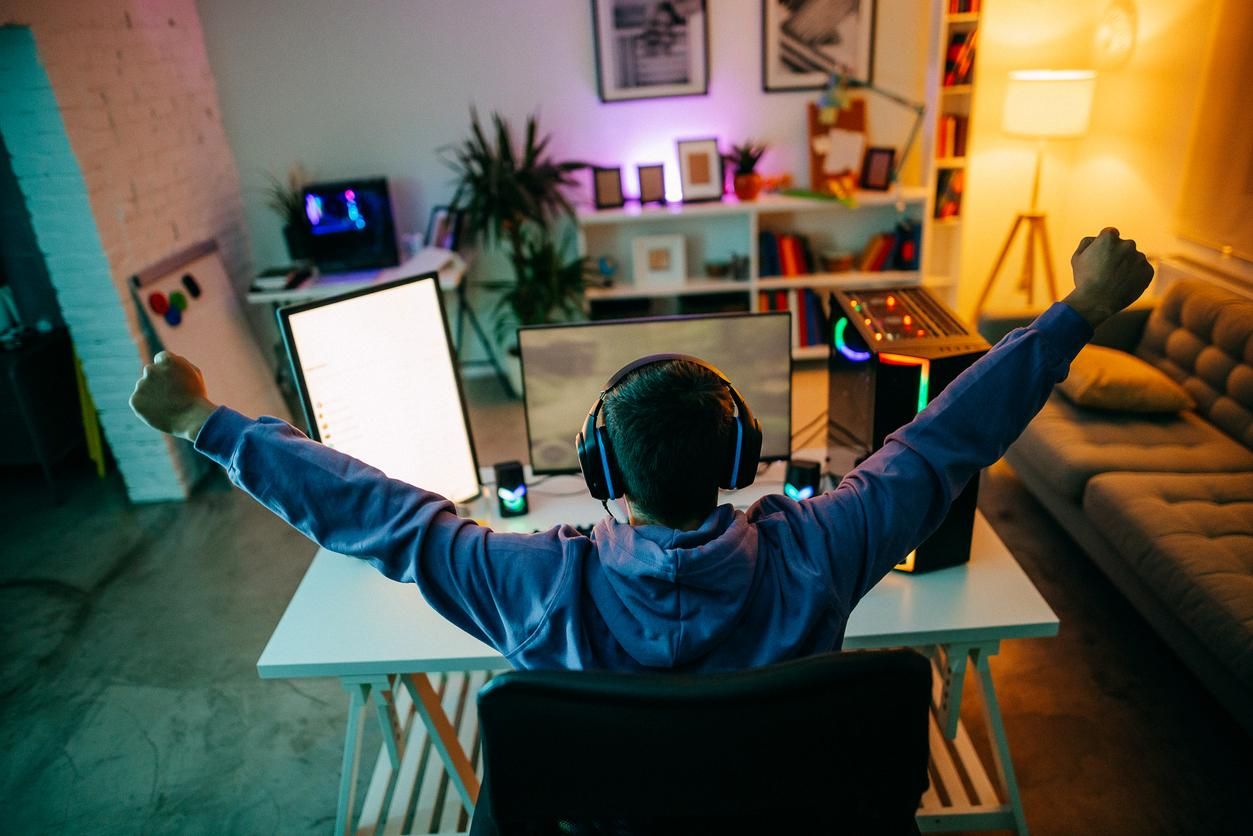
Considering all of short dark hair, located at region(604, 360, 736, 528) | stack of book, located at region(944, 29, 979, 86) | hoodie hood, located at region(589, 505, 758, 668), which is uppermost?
stack of book, located at region(944, 29, 979, 86)

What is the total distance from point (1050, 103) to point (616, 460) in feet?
11.8

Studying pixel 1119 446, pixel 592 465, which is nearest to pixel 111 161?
pixel 592 465

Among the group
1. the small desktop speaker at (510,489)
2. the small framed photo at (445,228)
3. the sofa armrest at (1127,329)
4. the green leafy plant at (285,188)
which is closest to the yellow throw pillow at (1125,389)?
the sofa armrest at (1127,329)

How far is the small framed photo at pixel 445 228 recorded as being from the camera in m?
4.19

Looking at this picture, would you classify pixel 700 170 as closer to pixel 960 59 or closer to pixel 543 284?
pixel 543 284

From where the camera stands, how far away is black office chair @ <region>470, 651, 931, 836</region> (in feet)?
2.44

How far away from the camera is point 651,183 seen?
4.20 m

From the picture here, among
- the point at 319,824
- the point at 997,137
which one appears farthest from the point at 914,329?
the point at 997,137

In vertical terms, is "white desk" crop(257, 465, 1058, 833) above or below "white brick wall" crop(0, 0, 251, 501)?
below

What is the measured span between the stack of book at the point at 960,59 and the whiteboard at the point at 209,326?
11.2 ft

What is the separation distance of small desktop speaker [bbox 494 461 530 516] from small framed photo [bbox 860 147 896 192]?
9.63ft

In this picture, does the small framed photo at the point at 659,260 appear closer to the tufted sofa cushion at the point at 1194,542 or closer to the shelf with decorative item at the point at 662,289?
the shelf with decorative item at the point at 662,289

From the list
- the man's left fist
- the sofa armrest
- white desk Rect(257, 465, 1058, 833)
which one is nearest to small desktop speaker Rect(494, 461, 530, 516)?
white desk Rect(257, 465, 1058, 833)

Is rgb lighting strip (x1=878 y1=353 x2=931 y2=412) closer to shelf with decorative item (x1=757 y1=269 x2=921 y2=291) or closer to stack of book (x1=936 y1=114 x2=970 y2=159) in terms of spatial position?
shelf with decorative item (x1=757 y1=269 x2=921 y2=291)
